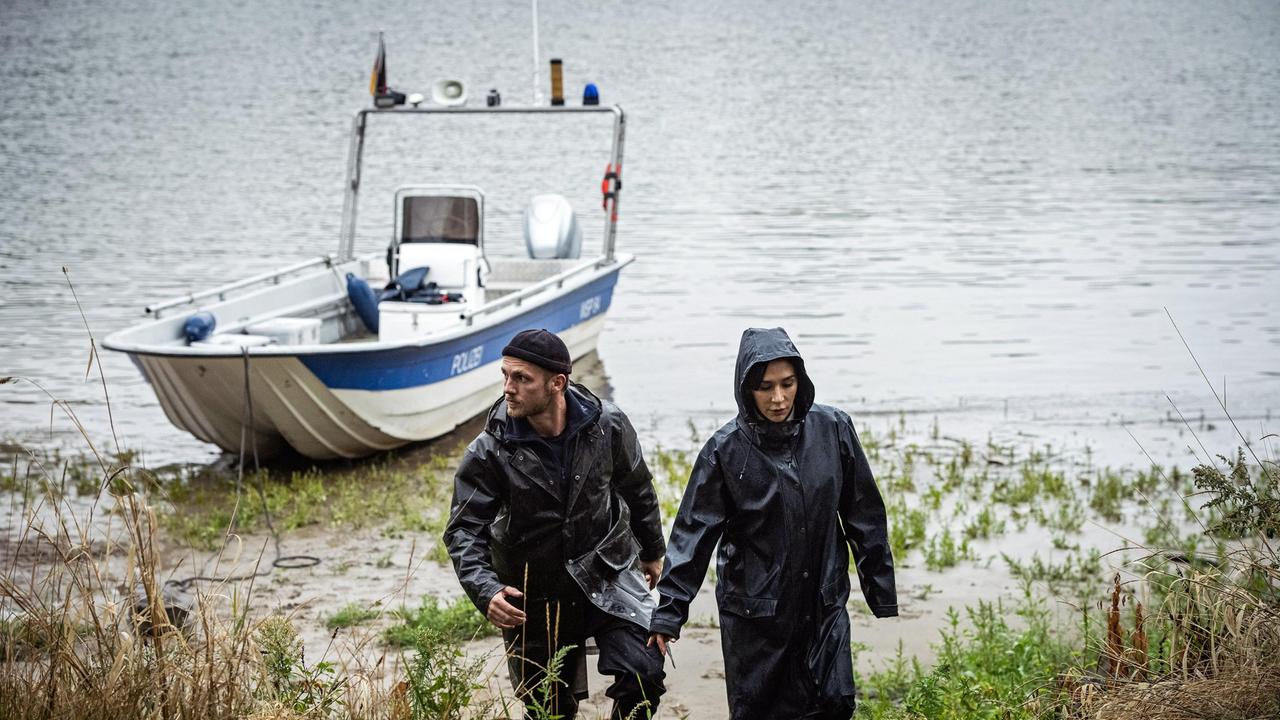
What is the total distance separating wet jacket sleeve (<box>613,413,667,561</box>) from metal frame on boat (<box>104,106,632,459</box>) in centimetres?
490

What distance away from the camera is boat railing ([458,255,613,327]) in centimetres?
1020

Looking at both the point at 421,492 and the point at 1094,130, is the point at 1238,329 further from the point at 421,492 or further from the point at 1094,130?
the point at 1094,130

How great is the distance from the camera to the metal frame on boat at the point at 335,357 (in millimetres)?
9211

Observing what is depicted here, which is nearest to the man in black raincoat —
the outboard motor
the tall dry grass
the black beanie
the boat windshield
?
the black beanie

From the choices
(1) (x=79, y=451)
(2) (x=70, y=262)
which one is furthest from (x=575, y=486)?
(2) (x=70, y=262)

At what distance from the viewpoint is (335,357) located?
9312mm

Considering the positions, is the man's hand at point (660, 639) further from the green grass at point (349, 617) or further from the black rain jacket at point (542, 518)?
the green grass at point (349, 617)

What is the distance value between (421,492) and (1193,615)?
5.81 m

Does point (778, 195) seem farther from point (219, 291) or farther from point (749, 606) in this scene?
point (749, 606)

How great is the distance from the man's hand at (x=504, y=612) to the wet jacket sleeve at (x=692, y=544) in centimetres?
41

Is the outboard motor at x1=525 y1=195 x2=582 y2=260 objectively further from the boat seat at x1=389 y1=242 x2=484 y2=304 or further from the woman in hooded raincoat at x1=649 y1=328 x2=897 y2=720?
the woman in hooded raincoat at x1=649 y1=328 x2=897 y2=720

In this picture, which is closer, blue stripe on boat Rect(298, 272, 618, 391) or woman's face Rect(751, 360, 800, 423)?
woman's face Rect(751, 360, 800, 423)

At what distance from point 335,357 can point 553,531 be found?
17.0ft

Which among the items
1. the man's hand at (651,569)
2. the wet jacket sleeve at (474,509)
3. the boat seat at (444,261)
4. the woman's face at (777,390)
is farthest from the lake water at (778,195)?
the woman's face at (777,390)
